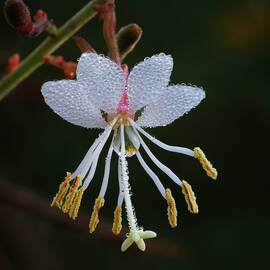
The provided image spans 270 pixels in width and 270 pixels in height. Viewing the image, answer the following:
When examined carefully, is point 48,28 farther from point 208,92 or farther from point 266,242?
point 266,242

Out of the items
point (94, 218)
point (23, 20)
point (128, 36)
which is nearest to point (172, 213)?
point (94, 218)

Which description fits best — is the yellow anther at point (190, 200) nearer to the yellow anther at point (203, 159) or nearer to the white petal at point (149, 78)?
the yellow anther at point (203, 159)

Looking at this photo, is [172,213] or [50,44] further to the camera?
[50,44]

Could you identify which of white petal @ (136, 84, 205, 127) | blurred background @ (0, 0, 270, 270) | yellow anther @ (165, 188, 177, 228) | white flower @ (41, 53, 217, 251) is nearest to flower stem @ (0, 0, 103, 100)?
white flower @ (41, 53, 217, 251)

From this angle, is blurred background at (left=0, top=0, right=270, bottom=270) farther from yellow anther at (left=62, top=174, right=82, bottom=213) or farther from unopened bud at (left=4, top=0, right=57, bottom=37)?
yellow anther at (left=62, top=174, right=82, bottom=213)

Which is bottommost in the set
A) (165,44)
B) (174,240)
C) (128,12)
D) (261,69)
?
(174,240)

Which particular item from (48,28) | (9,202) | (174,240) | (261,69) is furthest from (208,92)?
(48,28)

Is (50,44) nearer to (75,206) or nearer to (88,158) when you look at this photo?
(88,158)
